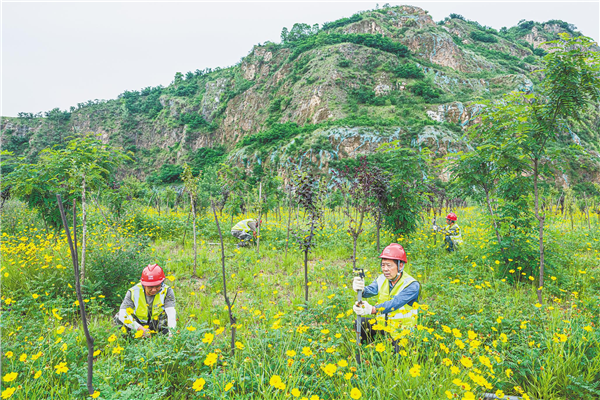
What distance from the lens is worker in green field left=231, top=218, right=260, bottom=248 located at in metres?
9.06

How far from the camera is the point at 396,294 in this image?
3.07 meters

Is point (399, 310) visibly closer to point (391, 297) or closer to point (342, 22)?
point (391, 297)

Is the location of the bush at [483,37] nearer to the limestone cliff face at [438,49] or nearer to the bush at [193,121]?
the limestone cliff face at [438,49]

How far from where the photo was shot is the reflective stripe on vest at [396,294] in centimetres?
288

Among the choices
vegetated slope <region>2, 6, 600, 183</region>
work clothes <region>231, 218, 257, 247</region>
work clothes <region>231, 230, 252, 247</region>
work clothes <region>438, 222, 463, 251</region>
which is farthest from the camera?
A: vegetated slope <region>2, 6, 600, 183</region>

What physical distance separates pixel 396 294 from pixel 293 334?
50.9 inches

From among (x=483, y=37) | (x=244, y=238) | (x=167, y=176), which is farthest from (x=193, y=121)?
(x=483, y=37)

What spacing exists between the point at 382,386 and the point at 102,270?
506cm

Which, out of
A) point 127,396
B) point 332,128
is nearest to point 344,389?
point 127,396

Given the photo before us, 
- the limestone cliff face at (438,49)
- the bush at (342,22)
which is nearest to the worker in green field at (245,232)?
the limestone cliff face at (438,49)

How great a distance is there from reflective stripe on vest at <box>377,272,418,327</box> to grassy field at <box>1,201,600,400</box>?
0.18 m

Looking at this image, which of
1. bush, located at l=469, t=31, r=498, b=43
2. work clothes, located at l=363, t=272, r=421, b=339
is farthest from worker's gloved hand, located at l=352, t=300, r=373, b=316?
bush, located at l=469, t=31, r=498, b=43

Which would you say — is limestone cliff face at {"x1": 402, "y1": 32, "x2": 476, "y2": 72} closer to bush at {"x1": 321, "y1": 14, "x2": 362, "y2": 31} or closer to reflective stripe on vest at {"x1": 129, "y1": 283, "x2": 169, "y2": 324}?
bush at {"x1": 321, "y1": 14, "x2": 362, "y2": 31}

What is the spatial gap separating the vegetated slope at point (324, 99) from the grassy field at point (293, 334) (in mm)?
33081
